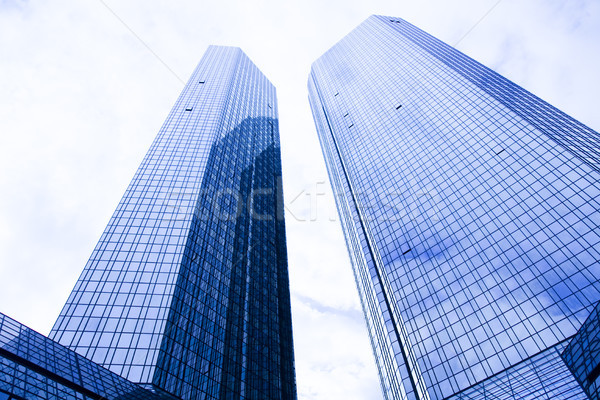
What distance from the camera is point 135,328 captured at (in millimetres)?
54000

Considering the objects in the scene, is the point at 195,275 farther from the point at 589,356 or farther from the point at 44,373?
the point at 589,356

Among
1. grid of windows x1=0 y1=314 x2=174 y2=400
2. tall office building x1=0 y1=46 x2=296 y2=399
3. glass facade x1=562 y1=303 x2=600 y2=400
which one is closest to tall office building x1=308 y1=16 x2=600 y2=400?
glass facade x1=562 y1=303 x2=600 y2=400

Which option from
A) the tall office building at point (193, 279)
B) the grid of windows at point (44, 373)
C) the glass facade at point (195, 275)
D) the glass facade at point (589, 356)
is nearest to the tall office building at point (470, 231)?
the glass facade at point (589, 356)

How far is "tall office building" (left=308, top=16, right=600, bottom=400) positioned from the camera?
50.0 metres

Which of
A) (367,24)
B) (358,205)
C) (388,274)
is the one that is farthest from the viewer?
(367,24)

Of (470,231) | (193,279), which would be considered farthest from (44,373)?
(470,231)

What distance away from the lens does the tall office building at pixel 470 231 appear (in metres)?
50.0

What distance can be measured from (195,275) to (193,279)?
4.19ft

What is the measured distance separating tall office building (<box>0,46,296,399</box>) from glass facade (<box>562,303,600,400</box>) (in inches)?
1751

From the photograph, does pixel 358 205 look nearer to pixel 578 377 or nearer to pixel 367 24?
pixel 578 377

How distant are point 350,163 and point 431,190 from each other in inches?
1258

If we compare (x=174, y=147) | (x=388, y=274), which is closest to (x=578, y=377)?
(x=388, y=274)

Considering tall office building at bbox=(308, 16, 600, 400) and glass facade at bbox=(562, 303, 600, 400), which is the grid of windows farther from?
glass facade at bbox=(562, 303, 600, 400)

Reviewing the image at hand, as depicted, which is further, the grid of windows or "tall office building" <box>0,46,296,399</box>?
"tall office building" <box>0,46,296,399</box>
